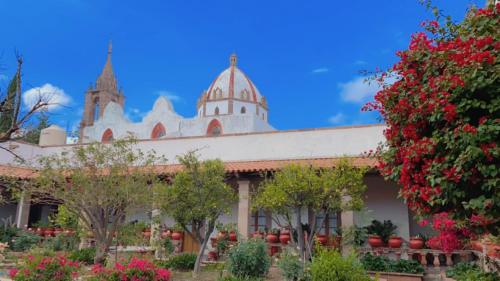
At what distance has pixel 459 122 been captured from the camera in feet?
13.4

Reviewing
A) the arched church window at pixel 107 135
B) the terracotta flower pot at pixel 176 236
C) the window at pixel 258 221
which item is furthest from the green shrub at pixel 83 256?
the arched church window at pixel 107 135

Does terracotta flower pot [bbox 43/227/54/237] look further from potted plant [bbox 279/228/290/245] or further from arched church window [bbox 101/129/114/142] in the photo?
arched church window [bbox 101/129/114/142]

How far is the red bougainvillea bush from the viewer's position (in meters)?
3.93

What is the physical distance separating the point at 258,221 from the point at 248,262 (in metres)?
6.64

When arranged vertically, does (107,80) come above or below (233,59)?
above

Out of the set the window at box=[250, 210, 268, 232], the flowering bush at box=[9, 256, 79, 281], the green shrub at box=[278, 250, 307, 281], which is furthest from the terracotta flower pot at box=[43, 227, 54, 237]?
the green shrub at box=[278, 250, 307, 281]

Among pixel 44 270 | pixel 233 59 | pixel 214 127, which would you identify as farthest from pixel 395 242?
pixel 233 59

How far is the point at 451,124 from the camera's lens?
423 centimetres

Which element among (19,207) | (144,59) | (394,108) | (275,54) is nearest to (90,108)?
(144,59)

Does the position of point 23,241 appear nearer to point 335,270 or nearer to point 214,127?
point 335,270

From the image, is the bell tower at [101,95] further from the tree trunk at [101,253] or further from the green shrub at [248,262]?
the green shrub at [248,262]

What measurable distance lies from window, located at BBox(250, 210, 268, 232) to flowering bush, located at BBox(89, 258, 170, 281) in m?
8.20

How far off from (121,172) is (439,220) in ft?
25.9

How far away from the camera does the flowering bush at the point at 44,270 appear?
786 cm
